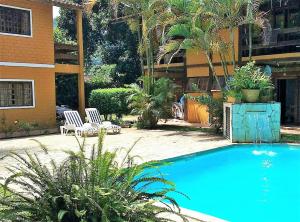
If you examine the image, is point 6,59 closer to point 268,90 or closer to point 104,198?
point 268,90

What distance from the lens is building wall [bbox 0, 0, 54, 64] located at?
17.7 meters

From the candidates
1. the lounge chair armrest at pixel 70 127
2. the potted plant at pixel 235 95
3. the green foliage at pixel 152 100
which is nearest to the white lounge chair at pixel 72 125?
the lounge chair armrest at pixel 70 127

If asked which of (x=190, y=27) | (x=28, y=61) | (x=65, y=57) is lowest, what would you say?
(x=28, y=61)

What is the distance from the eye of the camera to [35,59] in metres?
19.0

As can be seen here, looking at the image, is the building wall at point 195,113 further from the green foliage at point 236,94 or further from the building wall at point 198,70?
the green foliage at point 236,94

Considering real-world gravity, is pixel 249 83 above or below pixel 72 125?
above

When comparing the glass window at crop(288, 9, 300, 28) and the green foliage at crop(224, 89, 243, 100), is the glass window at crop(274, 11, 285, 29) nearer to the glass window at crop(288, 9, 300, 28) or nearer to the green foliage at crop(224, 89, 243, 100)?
the glass window at crop(288, 9, 300, 28)

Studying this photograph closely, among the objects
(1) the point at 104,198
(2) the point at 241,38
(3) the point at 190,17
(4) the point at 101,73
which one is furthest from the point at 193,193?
(4) the point at 101,73

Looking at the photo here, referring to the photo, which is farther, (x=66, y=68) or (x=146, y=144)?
(x=66, y=68)

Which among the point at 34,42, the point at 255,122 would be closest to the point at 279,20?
the point at 255,122

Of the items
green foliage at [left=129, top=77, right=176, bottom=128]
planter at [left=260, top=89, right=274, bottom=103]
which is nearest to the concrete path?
green foliage at [left=129, top=77, right=176, bottom=128]

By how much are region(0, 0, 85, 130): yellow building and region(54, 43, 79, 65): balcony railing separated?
0.24 feet

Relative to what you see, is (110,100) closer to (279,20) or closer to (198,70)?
(198,70)

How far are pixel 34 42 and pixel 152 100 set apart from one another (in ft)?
21.3
